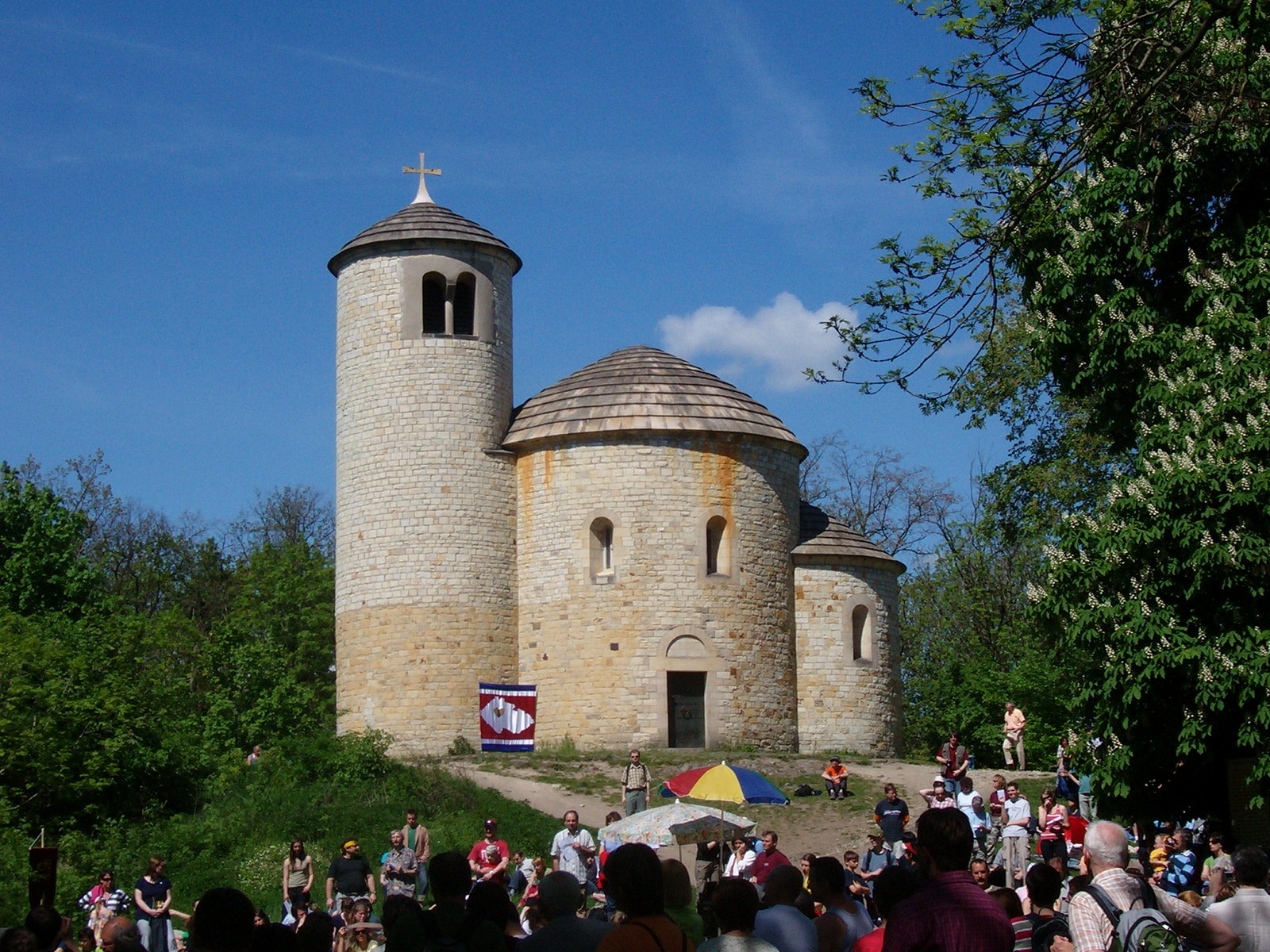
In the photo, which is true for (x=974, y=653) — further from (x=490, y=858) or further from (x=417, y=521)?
(x=490, y=858)

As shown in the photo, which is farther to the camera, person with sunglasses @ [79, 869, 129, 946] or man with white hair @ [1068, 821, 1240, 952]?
person with sunglasses @ [79, 869, 129, 946]

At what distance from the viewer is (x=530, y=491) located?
33.0m

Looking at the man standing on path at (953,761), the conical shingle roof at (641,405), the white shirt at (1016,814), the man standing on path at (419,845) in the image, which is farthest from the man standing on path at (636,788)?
the conical shingle roof at (641,405)

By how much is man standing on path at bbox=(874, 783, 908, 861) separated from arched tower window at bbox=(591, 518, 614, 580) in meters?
12.4

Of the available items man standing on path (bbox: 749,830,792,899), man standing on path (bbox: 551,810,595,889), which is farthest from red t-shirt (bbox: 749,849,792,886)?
man standing on path (bbox: 551,810,595,889)

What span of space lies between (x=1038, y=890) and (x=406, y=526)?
78.2 feet

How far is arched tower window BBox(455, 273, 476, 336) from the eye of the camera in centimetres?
3359

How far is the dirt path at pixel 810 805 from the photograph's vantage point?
24625mm

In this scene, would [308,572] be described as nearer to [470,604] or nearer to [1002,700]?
[470,604]

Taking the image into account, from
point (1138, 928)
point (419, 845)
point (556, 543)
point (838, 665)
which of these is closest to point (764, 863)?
point (419, 845)

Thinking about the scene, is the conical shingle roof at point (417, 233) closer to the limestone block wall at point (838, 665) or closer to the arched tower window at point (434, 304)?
the arched tower window at point (434, 304)

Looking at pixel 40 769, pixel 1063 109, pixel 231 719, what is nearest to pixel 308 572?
pixel 231 719

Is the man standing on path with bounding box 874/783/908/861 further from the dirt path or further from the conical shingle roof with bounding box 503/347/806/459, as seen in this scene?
the conical shingle roof with bounding box 503/347/806/459

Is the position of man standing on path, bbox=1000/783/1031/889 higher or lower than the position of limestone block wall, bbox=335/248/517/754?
lower
